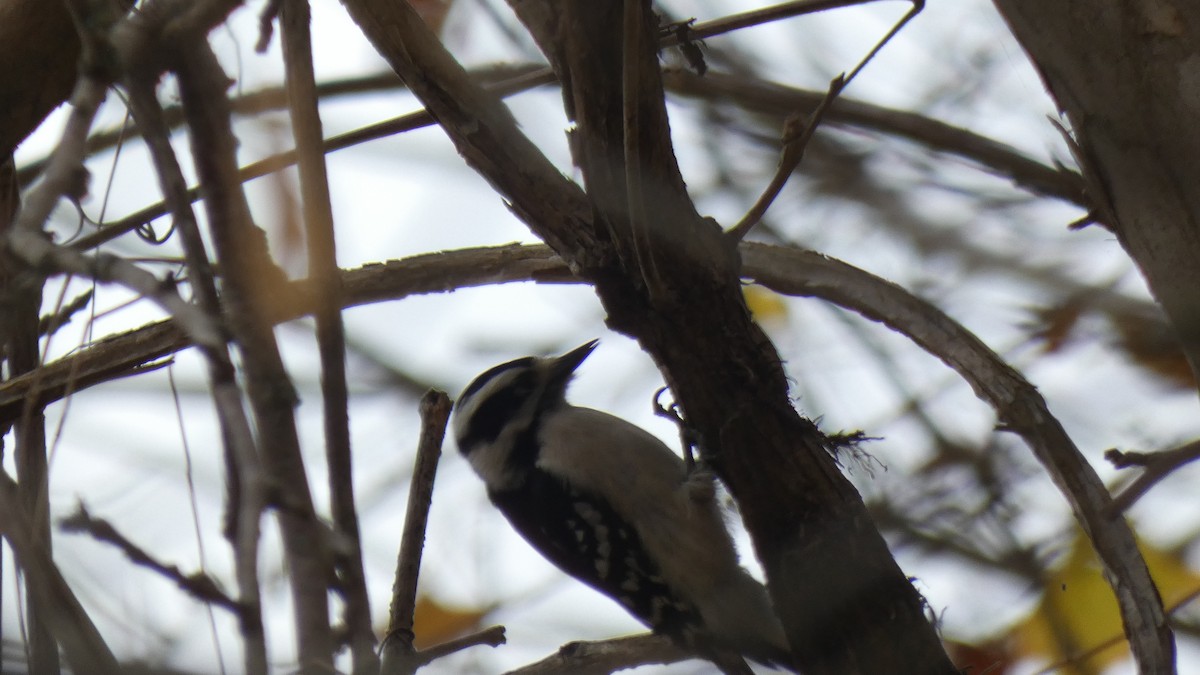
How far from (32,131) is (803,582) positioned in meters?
2.64

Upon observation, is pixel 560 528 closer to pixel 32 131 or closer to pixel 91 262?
pixel 32 131

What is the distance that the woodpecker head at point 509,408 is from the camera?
5641 millimetres

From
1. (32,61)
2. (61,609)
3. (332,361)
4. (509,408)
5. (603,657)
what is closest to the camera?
(332,361)

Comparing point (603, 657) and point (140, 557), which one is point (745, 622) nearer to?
point (603, 657)

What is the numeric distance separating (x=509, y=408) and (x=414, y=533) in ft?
9.59

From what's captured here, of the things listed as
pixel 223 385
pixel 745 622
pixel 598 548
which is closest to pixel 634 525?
pixel 598 548

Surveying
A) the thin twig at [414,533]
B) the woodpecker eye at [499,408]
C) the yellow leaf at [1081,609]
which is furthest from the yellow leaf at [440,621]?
the thin twig at [414,533]

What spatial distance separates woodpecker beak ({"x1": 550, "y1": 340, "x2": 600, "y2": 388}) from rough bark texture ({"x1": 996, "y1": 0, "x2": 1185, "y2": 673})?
322cm

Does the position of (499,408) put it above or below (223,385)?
above

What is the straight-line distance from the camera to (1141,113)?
2.65m

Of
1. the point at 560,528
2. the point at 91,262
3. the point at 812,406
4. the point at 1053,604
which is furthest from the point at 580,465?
the point at 91,262

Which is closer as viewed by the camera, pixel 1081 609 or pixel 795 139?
pixel 795 139

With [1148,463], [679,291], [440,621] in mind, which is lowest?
[1148,463]

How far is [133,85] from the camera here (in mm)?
1411
